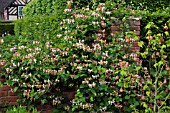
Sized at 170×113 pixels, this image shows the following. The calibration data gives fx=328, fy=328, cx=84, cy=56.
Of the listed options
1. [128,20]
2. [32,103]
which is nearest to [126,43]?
[128,20]

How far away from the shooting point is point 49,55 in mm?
4059

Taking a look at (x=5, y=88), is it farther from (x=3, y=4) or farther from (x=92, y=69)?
(x=3, y=4)

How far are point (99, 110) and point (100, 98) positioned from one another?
→ 0.48 ft

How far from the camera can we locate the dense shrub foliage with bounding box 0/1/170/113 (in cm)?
389

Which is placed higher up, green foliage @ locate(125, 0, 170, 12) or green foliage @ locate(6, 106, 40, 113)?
green foliage @ locate(125, 0, 170, 12)

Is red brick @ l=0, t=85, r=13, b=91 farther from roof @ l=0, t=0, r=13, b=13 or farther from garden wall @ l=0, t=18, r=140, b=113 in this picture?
roof @ l=0, t=0, r=13, b=13

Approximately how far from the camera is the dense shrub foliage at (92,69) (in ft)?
12.8

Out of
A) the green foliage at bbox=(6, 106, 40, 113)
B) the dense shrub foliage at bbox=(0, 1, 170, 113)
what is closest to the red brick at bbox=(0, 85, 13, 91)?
the dense shrub foliage at bbox=(0, 1, 170, 113)

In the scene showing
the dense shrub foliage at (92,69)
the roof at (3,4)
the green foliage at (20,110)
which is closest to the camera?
the green foliage at (20,110)

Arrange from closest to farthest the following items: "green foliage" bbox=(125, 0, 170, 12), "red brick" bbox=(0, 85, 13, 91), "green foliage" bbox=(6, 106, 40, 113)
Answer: "green foliage" bbox=(6, 106, 40, 113)
"red brick" bbox=(0, 85, 13, 91)
"green foliage" bbox=(125, 0, 170, 12)

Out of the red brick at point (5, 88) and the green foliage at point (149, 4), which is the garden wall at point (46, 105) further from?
the green foliage at point (149, 4)

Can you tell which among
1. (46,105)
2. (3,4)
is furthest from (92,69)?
(3,4)

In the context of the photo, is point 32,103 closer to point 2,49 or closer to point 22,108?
point 22,108

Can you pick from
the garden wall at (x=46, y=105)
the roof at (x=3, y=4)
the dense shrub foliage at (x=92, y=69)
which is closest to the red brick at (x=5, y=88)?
the garden wall at (x=46, y=105)
